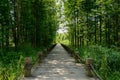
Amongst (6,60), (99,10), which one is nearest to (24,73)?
(6,60)

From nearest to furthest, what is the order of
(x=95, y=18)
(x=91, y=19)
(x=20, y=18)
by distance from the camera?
(x=20, y=18) < (x=95, y=18) < (x=91, y=19)

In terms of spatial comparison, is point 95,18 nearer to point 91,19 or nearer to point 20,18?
point 91,19

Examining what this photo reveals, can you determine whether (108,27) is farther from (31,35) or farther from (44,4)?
(31,35)

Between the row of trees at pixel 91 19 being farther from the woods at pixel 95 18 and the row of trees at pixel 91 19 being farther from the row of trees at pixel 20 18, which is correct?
the row of trees at pixel 20 18

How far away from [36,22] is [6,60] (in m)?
21.0

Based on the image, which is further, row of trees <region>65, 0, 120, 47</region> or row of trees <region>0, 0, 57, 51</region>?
row of trees <region>65, 0, 120, 47</region>

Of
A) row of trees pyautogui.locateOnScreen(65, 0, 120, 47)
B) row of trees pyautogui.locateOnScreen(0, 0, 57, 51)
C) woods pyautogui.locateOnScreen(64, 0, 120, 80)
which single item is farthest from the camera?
row of trees pyautogui.locateOnScreen(65, 0, 120, 47)

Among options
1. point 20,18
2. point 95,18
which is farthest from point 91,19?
point 20,18

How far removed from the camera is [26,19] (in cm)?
3534

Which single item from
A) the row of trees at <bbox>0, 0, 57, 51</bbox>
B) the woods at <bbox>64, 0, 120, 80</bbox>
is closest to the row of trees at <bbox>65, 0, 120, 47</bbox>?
the woods at <bbox>64, 0, 120, 80</bbox>

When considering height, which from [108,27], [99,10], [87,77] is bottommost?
[87,77]

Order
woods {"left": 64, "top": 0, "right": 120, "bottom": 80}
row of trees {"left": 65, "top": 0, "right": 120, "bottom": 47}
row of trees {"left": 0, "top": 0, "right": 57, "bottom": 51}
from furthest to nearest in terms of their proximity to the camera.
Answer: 1. row of trees {"left": 65, "top": 0, "right": 120, "bottom": 47}
2. row of trees {"left": 0, "top": 0, "right": 57, "bottom": 51}
3. woods {"left": 64, "top": 0, "right": 120, "bottom": 80}

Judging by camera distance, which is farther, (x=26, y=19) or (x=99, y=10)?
(x=26, y=19)

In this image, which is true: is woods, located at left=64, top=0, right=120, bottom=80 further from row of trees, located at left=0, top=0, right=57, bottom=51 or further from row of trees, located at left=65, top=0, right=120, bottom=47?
row of trees, located at left=0, top=0, right=57, bottom=51
